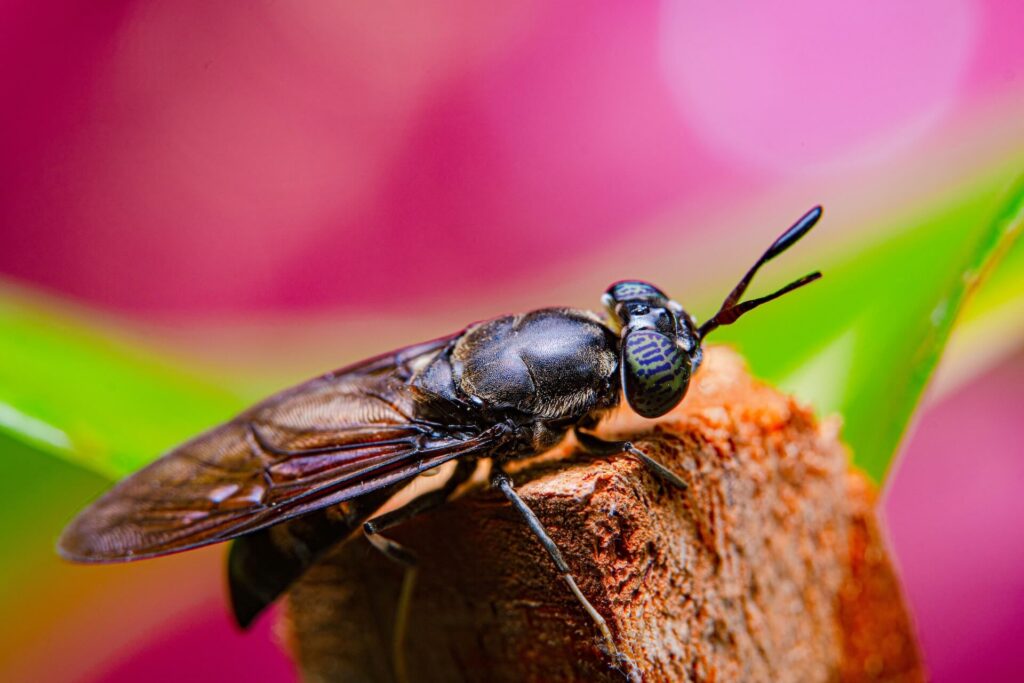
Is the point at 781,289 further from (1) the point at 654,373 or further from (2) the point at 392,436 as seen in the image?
(2) the point at 392,436

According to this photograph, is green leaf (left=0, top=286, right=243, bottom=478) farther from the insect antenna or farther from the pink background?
the insect antenna

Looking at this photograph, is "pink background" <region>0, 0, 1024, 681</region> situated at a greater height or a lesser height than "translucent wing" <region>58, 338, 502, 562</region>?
greater

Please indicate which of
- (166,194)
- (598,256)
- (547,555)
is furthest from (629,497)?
(166,194)

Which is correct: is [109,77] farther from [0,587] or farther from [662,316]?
[662,316]

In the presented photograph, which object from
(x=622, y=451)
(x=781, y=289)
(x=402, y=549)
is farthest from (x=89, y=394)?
(x=781, y=289)

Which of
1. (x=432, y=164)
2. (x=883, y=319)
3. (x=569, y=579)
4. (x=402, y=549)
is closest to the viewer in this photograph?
(x=569, y=579)

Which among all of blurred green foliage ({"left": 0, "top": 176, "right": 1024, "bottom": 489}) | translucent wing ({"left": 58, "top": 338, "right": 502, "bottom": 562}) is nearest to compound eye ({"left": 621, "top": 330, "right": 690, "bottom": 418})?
translucent wing ({"left": 58, "top": 338, "right": 502, "bottom": 562})
